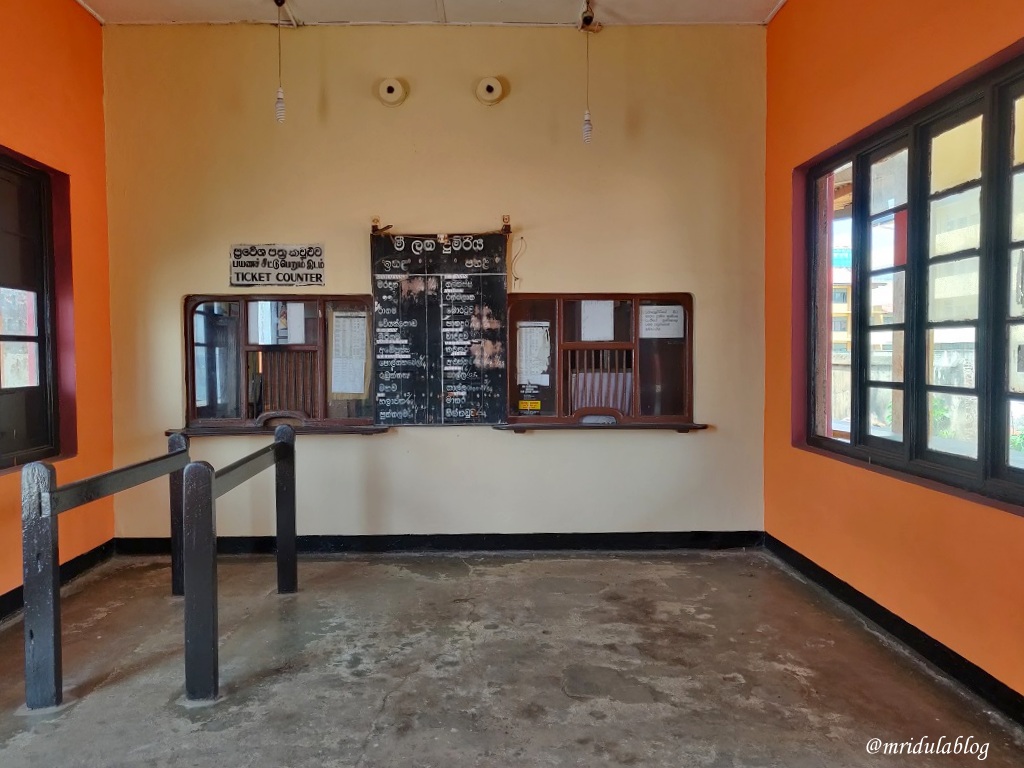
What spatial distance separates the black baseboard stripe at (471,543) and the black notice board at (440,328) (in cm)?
79

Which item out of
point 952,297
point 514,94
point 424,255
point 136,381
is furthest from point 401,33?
point 952,297

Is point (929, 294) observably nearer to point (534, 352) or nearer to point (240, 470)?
point (534, 352)

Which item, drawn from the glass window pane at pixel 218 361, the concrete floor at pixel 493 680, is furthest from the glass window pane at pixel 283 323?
the concrete floor at pixel 493 680

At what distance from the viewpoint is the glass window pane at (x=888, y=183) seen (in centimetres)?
284

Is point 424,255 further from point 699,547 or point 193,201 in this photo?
point 699,547

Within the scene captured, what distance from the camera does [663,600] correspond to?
3.20 metres

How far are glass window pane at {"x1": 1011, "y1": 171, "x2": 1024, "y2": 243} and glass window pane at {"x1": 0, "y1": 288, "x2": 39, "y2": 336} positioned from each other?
4.71 m

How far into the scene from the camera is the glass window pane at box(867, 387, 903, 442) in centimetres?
288

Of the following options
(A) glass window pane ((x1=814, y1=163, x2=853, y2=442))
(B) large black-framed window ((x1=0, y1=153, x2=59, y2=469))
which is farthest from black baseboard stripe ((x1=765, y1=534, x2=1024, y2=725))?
(B) large black-framed window ((x1=0, y1=153, x2=59, y2=469))

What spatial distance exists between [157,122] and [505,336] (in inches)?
103

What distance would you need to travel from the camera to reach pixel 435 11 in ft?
12.2

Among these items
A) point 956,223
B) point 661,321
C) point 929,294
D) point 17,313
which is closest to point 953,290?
point 929,294

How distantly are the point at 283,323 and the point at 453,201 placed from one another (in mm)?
1377

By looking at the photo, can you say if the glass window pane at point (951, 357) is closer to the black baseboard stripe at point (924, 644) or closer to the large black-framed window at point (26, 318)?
the black baseboard stripe at point (924, 644)
